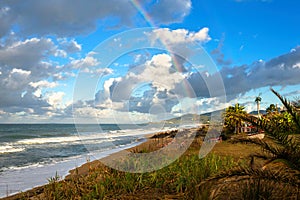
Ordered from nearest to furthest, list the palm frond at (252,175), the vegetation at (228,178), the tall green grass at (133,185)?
the palm frond at (252,175) → the vegetation at (228,178) → the tall green grass at (133,185)

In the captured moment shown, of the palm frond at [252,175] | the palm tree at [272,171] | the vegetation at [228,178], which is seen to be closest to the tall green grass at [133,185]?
the vegetation at [228,178]

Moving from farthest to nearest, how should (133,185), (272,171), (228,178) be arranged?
1. (133,185)
2. (272,171)
3. (228,178)

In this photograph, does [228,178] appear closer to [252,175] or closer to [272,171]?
[252,175]

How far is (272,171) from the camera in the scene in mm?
4219

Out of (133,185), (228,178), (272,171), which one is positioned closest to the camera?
(228,178)

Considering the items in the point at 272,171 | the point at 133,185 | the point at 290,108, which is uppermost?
the point at 290,108

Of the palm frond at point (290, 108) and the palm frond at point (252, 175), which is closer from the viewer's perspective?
the palm frond at point (252, 175)

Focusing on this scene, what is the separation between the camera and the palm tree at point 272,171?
12.2ft

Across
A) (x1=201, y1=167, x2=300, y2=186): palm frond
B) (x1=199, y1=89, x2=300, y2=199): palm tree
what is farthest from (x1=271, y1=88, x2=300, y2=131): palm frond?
(x1=201, y1=167, x2=300, y2=186): palm frond

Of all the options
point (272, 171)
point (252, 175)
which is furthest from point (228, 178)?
point (272, 171)

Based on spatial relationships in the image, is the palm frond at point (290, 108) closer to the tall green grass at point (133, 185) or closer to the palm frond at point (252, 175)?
the palm frond at point (252, 175)

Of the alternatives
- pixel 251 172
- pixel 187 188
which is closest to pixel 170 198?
pixel 187 188

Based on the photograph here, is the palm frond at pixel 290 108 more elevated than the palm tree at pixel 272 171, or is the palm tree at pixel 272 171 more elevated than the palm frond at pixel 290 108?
the palm frond at pixel 290 108

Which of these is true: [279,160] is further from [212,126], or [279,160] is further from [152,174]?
[212,126]
